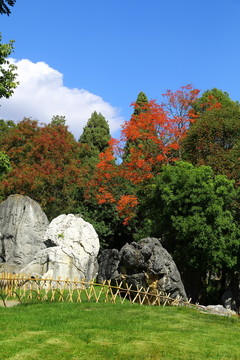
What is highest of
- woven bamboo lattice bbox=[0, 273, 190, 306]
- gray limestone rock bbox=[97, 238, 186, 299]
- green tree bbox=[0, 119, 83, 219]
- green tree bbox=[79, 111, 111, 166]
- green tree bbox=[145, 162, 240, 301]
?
green tree bbox=[79, 111, 111, 166]

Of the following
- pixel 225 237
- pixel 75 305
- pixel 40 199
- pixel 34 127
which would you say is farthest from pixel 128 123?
pixel 75 305

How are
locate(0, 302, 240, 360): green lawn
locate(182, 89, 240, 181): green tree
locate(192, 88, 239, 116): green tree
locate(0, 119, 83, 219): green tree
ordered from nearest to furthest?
locate(0, 302, 240, 360): green lawn
locate(182, 89, 240, 181): green tree
locate(0, 119, 83, 219): green tree
locate(192, 88, 239, 116): green tree

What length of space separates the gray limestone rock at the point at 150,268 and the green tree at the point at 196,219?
2381mm

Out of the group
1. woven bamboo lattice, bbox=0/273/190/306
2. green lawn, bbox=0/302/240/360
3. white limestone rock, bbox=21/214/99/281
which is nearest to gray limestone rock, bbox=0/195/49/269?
white limestone rock, bbox=21/214/99/281

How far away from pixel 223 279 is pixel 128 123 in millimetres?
16449

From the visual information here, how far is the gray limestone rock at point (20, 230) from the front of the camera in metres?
29.0

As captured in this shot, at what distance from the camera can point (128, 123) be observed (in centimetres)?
3941

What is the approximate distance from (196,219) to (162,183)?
363 cm

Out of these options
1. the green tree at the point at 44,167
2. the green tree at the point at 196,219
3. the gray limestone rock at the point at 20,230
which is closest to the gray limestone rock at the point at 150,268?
the green tree at the point at 196,219

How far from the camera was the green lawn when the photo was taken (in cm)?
1066

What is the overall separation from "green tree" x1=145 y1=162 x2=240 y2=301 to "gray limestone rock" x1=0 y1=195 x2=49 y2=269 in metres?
8.37

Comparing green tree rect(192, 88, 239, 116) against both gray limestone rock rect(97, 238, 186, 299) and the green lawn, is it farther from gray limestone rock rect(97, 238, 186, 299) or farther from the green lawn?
the green lawn

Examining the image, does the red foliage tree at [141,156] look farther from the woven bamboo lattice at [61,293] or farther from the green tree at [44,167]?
the woven bamboo lattice at [61,293]

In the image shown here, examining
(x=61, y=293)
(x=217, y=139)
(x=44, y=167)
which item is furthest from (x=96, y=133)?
(x=61, y=293)
